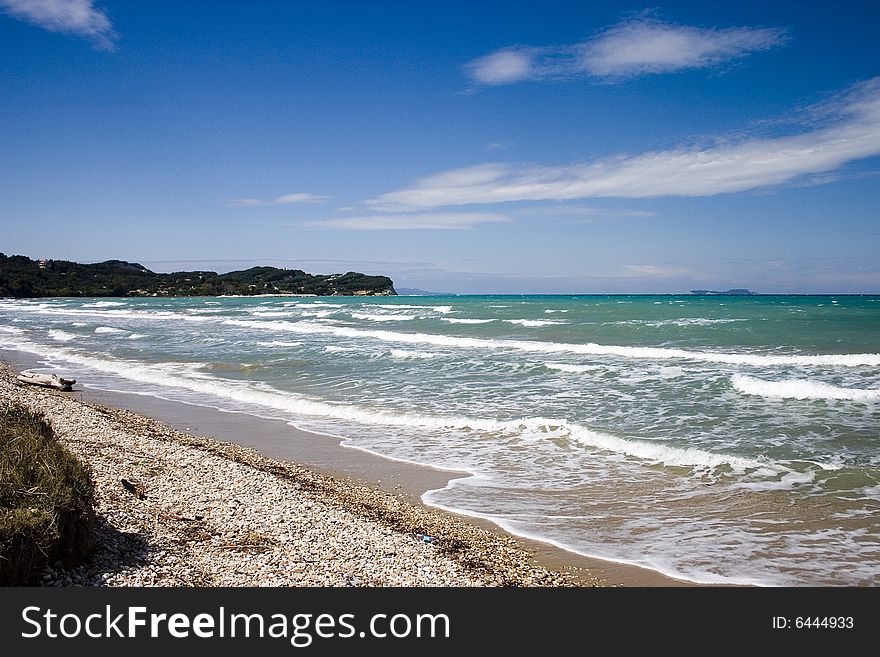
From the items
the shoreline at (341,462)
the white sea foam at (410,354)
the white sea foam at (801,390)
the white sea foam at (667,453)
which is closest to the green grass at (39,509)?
the shoreline at (341,462)

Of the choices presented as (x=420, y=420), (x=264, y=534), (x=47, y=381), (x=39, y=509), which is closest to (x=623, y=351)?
(x=420, y=420)

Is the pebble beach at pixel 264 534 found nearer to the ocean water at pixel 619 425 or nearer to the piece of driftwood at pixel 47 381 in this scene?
the ocean water at pixel 619 425

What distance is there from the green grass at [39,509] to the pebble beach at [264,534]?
0.17m

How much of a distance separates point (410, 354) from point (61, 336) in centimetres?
2287

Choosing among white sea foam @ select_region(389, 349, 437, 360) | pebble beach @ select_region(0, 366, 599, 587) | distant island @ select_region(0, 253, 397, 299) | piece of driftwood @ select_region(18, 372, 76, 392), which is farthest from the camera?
distant island @ select_region(0, 253, 397, 299)

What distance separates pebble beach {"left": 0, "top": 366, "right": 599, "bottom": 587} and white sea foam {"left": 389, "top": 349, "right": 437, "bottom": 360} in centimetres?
1408

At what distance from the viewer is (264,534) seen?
5.71 m

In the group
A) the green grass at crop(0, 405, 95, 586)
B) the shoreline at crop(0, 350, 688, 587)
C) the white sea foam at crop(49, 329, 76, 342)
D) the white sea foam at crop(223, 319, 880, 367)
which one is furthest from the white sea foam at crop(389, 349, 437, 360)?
the white sea foam at crop(49, 329, 76, 342)

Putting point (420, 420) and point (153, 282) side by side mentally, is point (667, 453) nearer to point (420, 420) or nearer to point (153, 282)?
point (420, 420)

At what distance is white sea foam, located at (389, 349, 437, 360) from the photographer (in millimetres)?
22922

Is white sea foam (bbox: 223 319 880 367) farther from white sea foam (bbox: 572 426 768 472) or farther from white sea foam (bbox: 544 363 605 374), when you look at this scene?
white sea foam (bbox: 572 426 768 472)

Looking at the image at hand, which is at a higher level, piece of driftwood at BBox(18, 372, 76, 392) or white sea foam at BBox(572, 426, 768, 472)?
piece of driftwood at BBox(18, 372, 76, 392)
